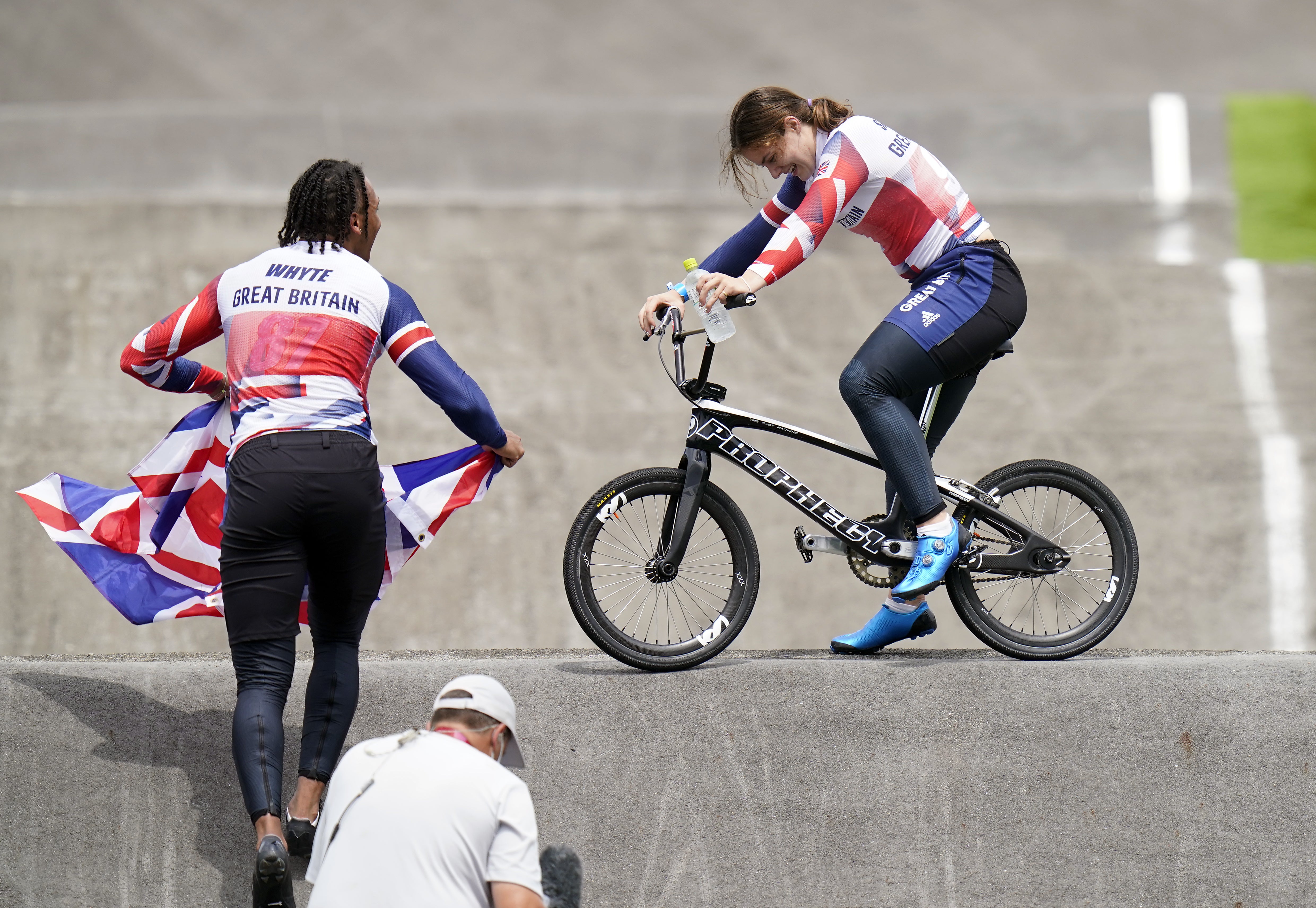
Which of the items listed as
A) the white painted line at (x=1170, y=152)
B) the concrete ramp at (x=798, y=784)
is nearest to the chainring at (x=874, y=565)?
the concrete ramp at (x=798, y=784)

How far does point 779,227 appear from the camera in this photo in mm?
4242

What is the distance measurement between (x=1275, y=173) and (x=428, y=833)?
44.9ft

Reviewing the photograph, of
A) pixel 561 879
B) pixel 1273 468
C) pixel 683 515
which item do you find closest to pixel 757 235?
pixel 683 515

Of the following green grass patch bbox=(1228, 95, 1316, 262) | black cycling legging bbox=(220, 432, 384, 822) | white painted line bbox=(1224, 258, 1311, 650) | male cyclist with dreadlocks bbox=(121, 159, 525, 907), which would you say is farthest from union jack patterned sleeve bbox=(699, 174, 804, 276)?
green grass patch bbox=(1228, 95, 1316, 262)

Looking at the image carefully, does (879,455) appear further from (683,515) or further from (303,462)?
(303,462)

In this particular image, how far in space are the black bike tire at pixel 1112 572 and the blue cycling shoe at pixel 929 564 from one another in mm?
235

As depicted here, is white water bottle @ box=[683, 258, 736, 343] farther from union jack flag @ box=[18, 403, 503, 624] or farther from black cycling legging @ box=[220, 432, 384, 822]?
black cycling legging @ box=[220, 432, 384, 822]

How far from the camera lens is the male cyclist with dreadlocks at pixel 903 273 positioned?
419 centimetres

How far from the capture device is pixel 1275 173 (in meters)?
13.1

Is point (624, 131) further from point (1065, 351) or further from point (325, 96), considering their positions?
point (1065, 351)

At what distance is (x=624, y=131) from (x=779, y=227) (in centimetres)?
918

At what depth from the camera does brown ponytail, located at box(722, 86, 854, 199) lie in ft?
13.9

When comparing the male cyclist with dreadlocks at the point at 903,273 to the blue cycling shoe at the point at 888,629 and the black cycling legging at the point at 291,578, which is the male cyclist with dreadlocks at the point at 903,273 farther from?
the black cycling legging at the point at 291,578

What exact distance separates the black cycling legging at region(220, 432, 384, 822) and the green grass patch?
11854 millimetres
